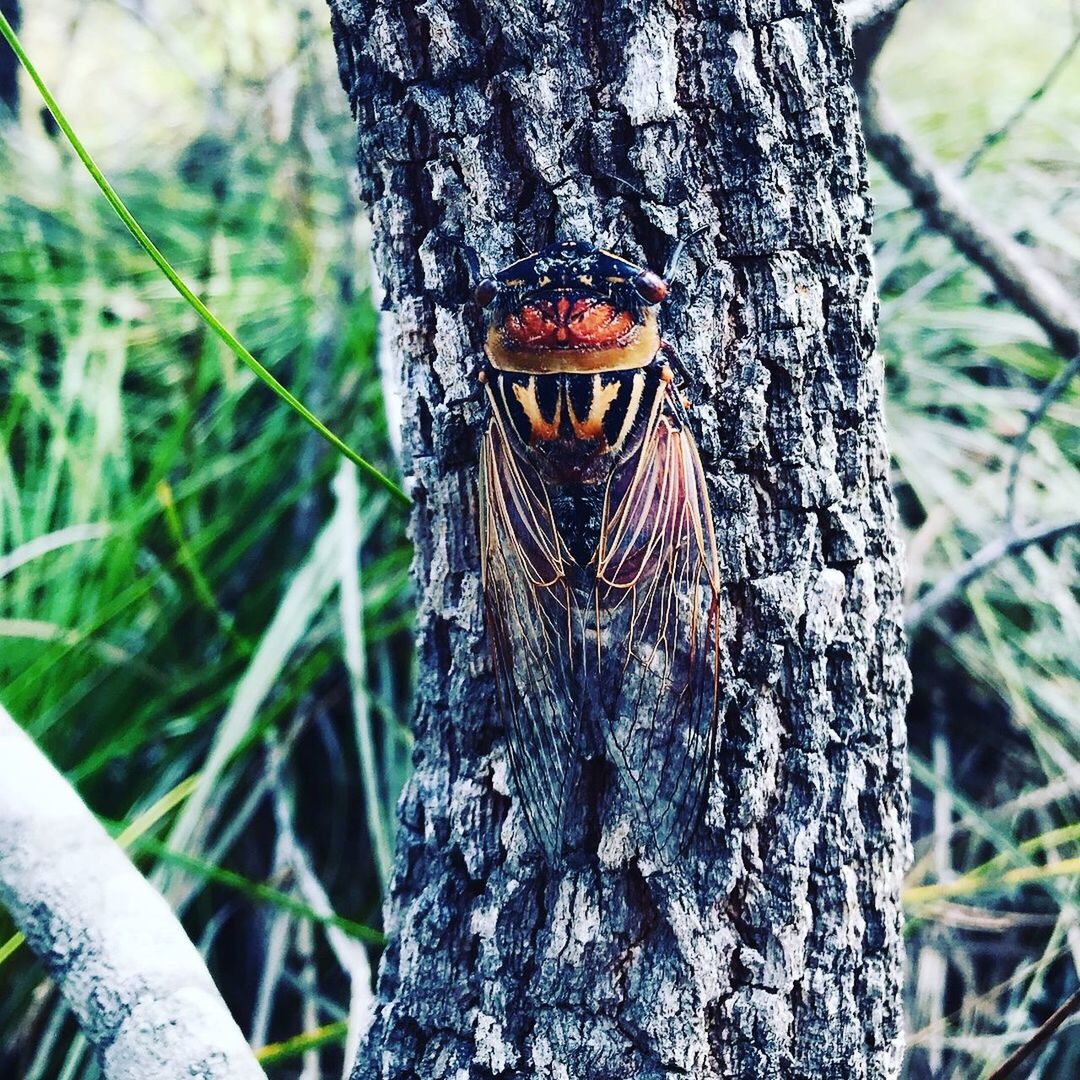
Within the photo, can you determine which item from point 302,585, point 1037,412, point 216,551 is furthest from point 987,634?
point 216,551

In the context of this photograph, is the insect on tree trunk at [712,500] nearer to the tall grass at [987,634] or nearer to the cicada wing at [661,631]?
the cicada wing at [661,631]

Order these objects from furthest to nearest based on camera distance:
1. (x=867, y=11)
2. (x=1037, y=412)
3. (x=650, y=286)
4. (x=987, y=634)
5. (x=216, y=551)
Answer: (x=216, y=551), (x=987, y=634), (x=1037, y=412), (x=867, y=11), (x=650, y=286)

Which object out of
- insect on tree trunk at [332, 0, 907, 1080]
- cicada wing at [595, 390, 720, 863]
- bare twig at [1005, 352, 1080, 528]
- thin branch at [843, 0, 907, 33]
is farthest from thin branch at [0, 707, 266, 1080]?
bare twig at [1005, 352, 1080, 528]

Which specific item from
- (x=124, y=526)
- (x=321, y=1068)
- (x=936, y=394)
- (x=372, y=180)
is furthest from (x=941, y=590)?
(x=124, y=526)

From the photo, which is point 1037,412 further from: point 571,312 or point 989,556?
point 571,312

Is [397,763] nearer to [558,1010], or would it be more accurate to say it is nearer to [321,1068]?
[321,1068]

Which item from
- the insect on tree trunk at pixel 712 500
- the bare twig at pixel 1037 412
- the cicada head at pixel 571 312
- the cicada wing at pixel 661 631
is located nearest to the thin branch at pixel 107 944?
the insect on tree trunk at pixel 712 500
